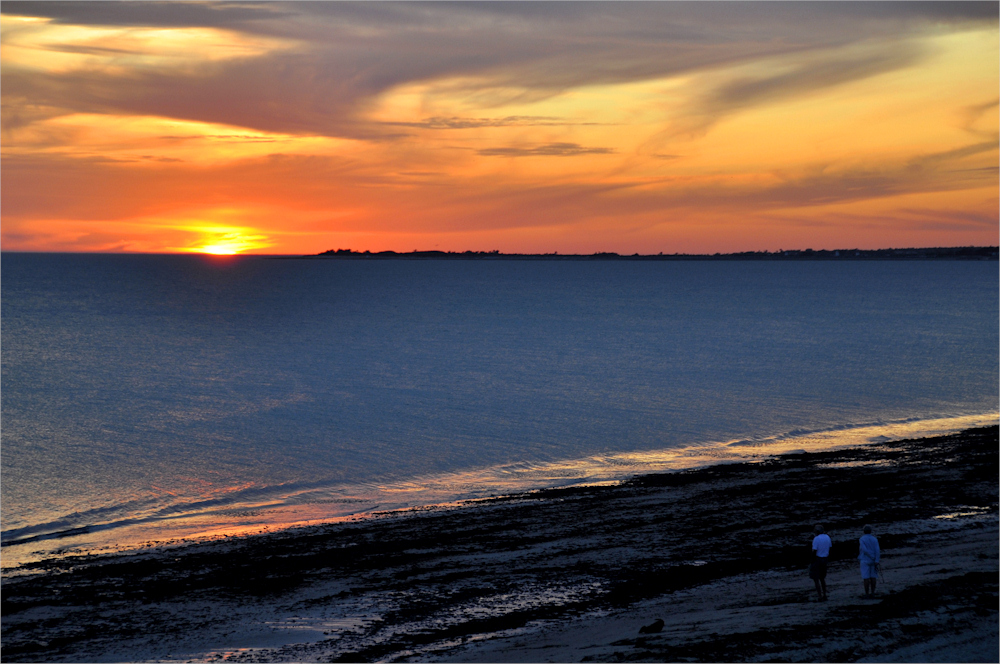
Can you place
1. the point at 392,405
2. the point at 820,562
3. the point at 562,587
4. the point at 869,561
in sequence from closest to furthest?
the point at 869,561, the point at 820,562, the point at 562,587, the point at 392,405

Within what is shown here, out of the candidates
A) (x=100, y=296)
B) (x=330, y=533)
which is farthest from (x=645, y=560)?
(x=100, y=296)

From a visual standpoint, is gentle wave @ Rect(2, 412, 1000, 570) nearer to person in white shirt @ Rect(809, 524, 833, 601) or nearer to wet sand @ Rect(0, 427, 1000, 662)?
wet sand @ Rect(0, 427, 1000, 662)

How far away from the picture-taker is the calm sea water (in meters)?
24.4

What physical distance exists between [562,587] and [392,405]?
88.4 feet

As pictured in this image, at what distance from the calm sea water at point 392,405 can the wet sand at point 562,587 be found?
3.81 meters

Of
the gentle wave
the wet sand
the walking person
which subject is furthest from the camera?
the gentle wave

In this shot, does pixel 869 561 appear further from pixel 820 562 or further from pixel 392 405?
pixel 392 405

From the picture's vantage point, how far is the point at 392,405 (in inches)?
1620

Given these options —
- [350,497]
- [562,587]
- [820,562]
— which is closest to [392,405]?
[350,497]

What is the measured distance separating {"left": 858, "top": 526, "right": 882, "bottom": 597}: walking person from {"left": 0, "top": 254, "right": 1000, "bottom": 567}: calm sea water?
41.3ft

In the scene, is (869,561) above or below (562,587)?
above

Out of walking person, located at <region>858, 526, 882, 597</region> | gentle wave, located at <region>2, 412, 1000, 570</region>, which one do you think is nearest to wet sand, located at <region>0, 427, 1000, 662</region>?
walking person, located at <region>858, 526, 882, 597</region>

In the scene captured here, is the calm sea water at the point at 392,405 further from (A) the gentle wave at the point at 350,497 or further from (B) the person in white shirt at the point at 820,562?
(B) the person in white shirt at the point at 820,562

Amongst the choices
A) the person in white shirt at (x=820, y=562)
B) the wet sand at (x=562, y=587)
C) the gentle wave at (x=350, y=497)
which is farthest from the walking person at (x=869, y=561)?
the gentle wave at (x=350, y=497)
